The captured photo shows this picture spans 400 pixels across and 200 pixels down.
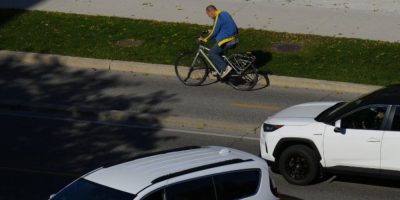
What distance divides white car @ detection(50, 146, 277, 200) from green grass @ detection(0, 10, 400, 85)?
1003 cm

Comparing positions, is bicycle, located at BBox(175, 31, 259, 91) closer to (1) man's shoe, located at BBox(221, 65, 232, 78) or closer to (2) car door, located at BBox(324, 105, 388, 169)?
(1) man's shoe, located at BBox(221, 65, 232, 78)

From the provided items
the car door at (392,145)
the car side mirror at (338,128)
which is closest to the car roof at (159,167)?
the car side mirror at (338,128)

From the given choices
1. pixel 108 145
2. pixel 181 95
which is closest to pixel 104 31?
pixel 181 95

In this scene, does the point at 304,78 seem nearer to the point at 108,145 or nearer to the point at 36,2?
the point at 108,145

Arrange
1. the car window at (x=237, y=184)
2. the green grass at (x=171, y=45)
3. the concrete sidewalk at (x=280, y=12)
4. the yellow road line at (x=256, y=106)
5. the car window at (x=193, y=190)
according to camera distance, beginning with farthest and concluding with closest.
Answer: the concrete sidewalk at (x=280, y=12)
the green grass at (x=171, y=45)
the yellow road line at (x=256, y=106)
the car window at (x=237, y=184)
the car window at (x=193, y=190)

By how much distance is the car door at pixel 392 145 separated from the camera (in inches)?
506

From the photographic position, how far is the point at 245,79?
19828mm

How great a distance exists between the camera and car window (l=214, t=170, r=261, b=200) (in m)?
9.79

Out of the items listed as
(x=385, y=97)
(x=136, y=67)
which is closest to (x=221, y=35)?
(x=136, y=67)

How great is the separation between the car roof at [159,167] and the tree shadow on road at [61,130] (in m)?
3.36

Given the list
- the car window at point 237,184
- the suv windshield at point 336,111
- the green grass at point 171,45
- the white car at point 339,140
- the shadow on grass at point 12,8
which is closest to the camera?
the car window at point 237,184

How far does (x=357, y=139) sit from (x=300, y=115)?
130cm

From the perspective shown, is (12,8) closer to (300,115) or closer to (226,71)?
(226,71)

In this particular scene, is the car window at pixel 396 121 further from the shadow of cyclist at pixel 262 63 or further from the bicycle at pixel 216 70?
the shadow of cyclist at pixel 262 63
